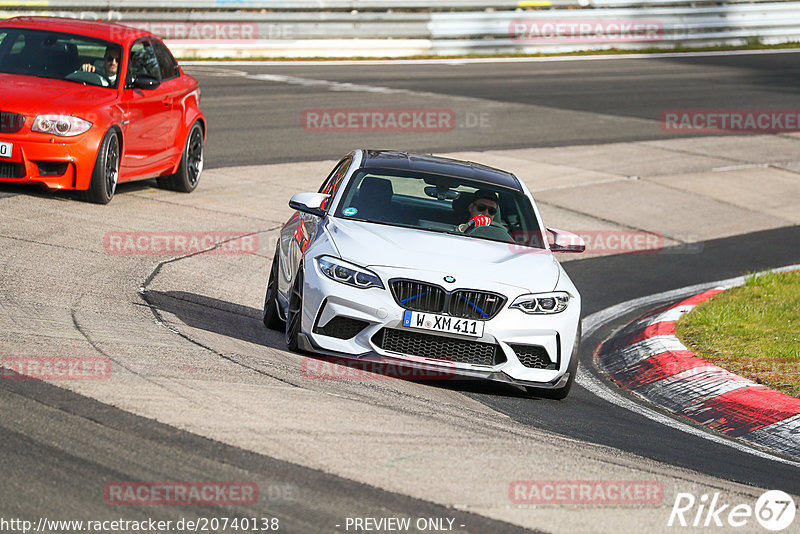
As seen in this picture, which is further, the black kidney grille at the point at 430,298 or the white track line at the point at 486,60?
the white track line at the point at 486,60

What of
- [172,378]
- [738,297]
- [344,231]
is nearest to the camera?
[172,378]

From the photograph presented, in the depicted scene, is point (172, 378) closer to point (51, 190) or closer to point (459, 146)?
point (51, 190)

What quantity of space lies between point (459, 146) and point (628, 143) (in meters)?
3.12

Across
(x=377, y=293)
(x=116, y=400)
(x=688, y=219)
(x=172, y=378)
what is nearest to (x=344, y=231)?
(x=377, y=293)

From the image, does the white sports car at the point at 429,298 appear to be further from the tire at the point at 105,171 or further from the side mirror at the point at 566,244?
the tire at the point at 105,171

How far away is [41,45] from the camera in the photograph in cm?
1243

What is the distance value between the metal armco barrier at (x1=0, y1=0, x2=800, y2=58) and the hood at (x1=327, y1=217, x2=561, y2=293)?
65.1 ft

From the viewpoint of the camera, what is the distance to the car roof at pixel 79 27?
12.6 meters

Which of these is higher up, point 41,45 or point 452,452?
point 41,45
